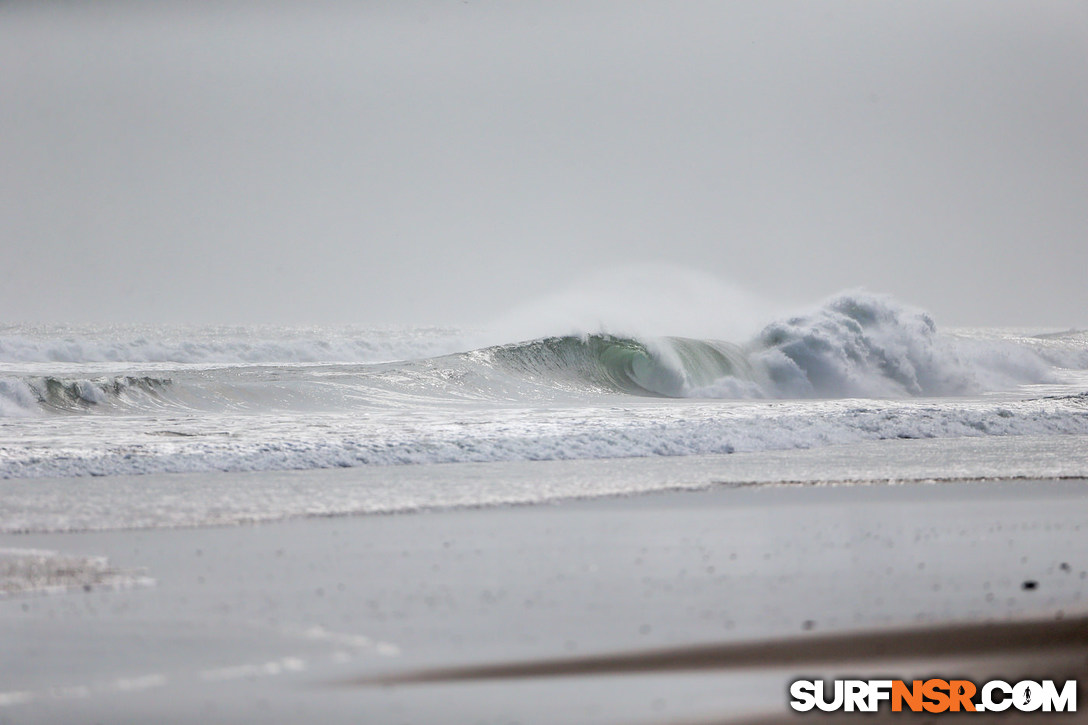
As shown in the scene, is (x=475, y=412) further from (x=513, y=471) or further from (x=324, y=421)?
(x=513, y=471)

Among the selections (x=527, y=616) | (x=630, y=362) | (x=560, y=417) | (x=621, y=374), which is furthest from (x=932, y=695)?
(x=630, y=362)

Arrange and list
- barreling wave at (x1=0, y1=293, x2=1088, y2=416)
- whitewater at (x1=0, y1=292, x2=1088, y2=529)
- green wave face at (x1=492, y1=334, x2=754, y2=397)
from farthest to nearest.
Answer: green wave face at (x1=492, y1=334, x2=754, y2=397) < barreling wave at (x1=0, y1=293, x2=1088, y2=416) < whitewater at (x1=0, y1=292, x2=1088, y2=529)

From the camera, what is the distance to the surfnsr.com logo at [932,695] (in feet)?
13.3

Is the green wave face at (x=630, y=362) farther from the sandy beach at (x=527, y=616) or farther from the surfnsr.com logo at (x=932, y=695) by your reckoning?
the surfnsr.com logo at (x=932, y=695)

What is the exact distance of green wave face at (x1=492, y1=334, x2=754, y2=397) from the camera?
25.1 m

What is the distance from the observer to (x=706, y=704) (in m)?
4.02

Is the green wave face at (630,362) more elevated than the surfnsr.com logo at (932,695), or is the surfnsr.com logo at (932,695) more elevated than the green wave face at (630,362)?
the green wave face at (630,362)

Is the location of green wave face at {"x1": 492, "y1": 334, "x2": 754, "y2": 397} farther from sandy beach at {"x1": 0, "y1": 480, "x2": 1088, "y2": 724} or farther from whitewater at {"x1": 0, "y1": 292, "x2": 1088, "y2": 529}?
sandy beach at {"x1": 0, "y1": 480, "x2": 1088, "y2": 724}

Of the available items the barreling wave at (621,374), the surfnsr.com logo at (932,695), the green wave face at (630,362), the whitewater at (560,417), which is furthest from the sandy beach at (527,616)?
the green wave face at (630,362)

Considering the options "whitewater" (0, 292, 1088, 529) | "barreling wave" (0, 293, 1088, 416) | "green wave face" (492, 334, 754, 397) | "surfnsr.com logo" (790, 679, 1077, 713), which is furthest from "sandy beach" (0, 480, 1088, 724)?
"green wave face" (492, 334, 754, 397)

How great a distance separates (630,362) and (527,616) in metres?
21.6

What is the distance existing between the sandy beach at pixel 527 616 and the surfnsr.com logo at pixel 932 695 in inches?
4.0

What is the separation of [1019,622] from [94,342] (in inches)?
1398

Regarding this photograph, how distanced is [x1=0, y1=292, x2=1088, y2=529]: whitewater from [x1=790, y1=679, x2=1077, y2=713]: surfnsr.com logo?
4976 mm
